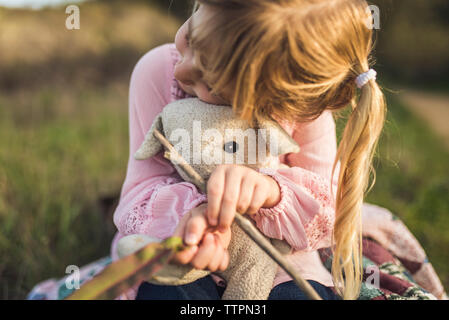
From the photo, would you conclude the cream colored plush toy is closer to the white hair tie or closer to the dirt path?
the white hair tie

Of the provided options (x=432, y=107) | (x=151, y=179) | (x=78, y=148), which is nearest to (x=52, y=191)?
(x=78, y=148)

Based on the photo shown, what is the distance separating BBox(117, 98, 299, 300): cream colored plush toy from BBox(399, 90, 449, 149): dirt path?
9.40 ft

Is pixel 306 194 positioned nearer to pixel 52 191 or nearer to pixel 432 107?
pixel 52 191

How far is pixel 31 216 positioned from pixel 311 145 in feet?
3.78

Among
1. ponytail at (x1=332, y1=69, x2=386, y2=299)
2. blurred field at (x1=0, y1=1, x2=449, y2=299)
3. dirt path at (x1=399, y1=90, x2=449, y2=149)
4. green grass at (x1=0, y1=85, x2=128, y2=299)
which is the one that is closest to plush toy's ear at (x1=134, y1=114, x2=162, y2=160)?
ponytail at (x1=332, y1=69, x2=386, y2=299)

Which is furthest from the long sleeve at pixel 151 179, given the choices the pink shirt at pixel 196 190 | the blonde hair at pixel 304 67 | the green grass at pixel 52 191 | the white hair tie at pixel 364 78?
the green grass at pixel 52 191

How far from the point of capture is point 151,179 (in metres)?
0.99

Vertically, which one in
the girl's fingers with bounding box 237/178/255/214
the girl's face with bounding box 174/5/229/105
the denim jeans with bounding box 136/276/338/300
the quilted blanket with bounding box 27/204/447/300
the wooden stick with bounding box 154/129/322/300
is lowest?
the quilted blanket with bounding box 27/204/447/300

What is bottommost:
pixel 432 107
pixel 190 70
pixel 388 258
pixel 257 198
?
pixel 432 107

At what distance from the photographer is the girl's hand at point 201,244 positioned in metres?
0.68

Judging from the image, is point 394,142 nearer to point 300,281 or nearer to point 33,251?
point 33,251

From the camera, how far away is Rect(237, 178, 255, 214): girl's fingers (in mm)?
709

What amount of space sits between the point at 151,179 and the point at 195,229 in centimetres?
34

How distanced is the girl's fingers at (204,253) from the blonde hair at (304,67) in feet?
0.71
